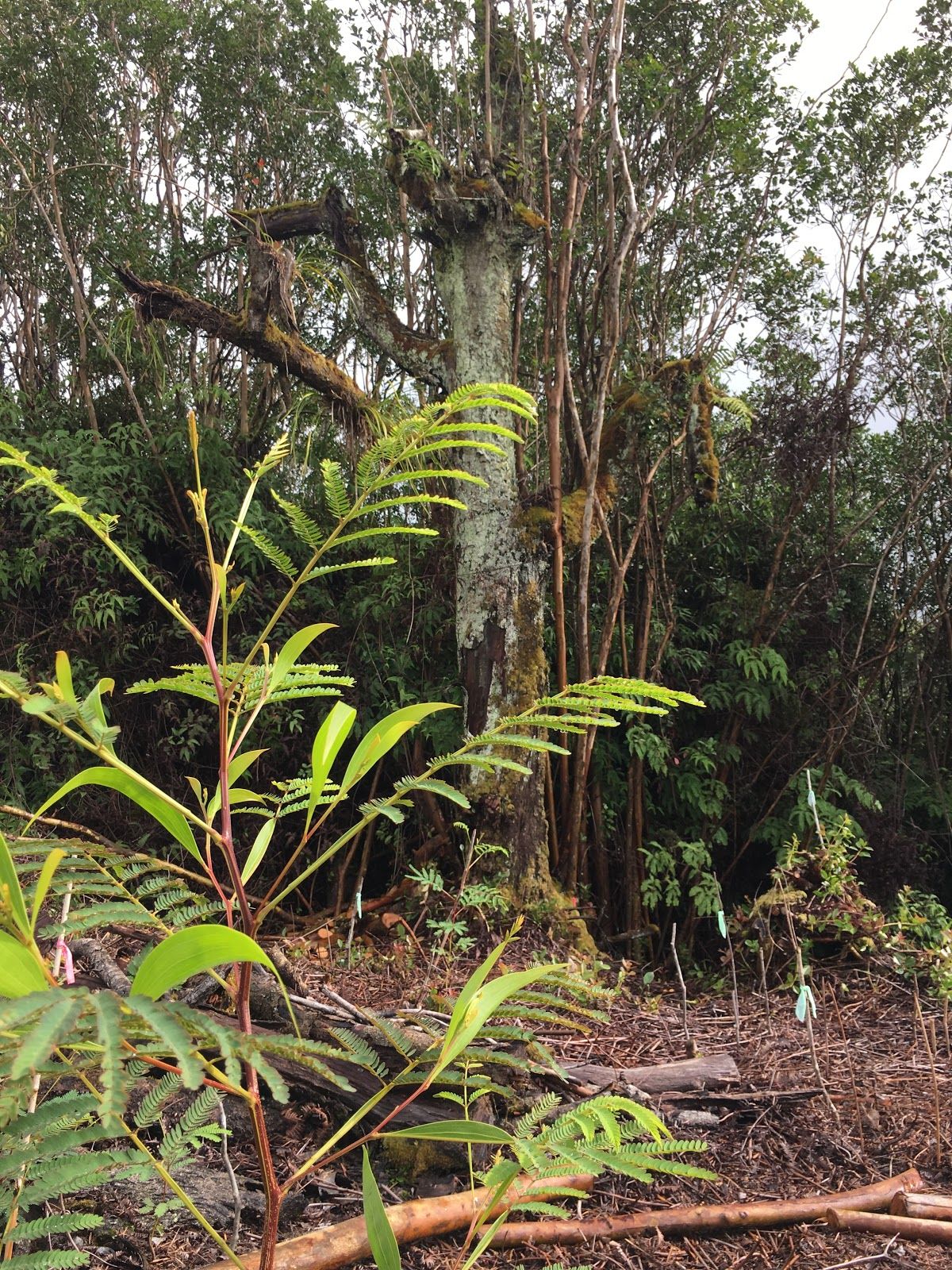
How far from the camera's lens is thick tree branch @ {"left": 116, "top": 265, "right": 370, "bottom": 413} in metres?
4.34

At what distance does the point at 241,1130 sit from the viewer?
1.96 meters

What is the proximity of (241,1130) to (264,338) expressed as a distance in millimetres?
3448

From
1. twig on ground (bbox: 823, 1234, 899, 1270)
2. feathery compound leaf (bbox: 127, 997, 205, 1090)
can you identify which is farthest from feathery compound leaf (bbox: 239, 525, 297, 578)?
twig on ground (bbox: 823, 1234, 899, 1270)

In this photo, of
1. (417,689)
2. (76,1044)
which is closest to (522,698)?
(417,689)

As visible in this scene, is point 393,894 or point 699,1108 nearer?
point 699,1108

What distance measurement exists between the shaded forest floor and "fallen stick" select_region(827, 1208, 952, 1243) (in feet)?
0.06

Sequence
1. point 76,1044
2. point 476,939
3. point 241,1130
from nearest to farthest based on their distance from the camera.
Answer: point 76,1044
point 241,1130
point 476,939

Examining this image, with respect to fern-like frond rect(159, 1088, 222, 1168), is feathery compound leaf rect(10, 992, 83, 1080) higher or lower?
higher

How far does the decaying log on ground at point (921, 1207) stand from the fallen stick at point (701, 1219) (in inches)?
1.2

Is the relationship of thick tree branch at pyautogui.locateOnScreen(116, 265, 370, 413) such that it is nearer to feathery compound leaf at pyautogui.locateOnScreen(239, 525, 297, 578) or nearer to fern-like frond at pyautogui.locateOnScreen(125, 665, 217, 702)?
feathery compound leaf at pyautogui.locateOnScreen(239, 525, 297, 578)

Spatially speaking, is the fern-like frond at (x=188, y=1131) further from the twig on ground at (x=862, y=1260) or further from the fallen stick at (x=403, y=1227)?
the twig on ground at (x=862, y=1260)

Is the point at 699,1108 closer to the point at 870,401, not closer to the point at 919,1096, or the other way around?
the point at 919,1096

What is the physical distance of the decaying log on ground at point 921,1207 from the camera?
182 centimetres

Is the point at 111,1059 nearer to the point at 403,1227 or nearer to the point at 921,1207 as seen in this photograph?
the point at 403,1227
